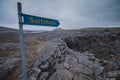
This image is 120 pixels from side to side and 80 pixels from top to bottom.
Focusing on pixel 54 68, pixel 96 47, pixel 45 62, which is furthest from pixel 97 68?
pixel 96 47

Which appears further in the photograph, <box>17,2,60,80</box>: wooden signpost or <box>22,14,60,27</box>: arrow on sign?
<box>22,14,60,27</box>: arrow on sign

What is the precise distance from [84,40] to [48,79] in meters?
21.2

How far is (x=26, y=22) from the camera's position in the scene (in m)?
3.95

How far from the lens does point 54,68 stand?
31.9 ft

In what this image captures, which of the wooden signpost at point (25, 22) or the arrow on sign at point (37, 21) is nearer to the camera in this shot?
the wooden signpost at point (25, 22)

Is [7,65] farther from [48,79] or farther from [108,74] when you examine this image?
[108,74]

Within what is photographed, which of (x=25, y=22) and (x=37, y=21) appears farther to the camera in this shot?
(x=37, y=21)

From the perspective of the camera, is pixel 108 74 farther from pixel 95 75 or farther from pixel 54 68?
pixel 54 68

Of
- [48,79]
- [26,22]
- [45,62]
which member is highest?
[26,22]

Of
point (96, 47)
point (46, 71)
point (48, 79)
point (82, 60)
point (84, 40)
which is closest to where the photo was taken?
point (48, 79)

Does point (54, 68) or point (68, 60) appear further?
point (68, 60)

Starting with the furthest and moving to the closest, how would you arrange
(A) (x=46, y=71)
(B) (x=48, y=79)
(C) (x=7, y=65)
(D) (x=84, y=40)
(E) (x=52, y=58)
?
(D) (x=84, y=40) < (E) (x=52, y=58) < (C) (x=7, y=65) < (A) (x=46, y=71) < (B) (x=48, y=79)

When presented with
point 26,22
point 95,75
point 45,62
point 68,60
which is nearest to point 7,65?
point 45,62

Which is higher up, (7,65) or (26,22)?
(26,22)
